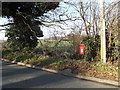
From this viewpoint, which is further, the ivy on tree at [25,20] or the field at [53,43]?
the ivy on tree at [25,20]

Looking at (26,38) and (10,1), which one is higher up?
(10,1)

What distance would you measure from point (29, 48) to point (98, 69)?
11.4m

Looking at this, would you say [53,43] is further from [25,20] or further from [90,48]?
[90,48]

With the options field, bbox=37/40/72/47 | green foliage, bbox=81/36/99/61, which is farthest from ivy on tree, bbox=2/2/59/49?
green foliage, bbox=81/36/99/61

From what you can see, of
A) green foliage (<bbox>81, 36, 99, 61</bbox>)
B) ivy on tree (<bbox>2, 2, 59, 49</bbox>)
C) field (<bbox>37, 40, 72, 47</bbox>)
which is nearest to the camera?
green foliage (<bbox>81, 36, 99, 61</bbox>)

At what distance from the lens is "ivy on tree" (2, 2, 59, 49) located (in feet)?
51.2

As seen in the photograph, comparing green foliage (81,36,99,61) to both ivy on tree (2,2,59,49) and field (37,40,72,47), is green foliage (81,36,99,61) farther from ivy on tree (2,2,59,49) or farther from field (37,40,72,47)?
ivy on tree (2,2,59,49)

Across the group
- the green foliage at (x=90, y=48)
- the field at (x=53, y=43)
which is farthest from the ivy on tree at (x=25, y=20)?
the green foliage at (x=90, y=48)

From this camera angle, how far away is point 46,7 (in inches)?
627

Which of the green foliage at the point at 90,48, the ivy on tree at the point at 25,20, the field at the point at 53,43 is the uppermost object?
the ivy on tree at the point at 25,20

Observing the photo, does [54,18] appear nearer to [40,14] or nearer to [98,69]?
[40,14]

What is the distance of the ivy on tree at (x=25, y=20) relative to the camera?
15.6 m

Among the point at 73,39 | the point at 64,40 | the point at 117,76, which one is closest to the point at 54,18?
the point at 64,40

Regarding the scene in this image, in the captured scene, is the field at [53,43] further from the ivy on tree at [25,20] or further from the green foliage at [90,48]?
the green foliage at [90,48]
